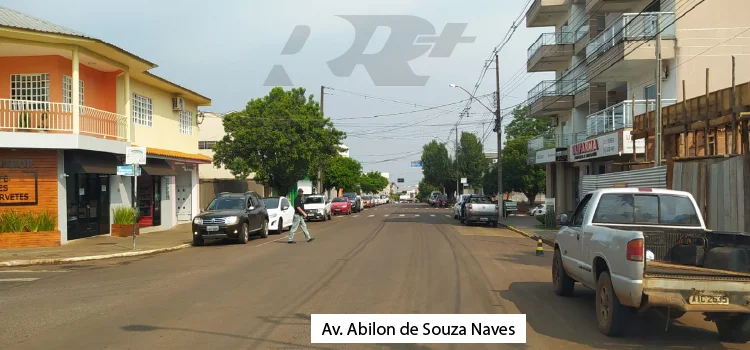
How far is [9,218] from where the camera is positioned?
18906 mm

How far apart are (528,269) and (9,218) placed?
1556cm

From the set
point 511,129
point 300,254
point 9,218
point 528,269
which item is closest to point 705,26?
point 528,269

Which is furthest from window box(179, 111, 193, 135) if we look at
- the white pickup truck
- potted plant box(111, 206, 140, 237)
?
the white pickup truck

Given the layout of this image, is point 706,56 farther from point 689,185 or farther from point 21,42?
point 21,42

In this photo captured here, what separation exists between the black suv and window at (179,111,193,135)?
952 cm

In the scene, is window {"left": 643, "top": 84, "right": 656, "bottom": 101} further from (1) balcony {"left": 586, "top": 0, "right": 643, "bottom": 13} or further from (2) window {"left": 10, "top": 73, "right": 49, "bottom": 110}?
(2) window {"left": 10, "top": 73, "right": 49, "bottom": 110}

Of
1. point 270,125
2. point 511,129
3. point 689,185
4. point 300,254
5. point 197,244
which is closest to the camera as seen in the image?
point 689,185

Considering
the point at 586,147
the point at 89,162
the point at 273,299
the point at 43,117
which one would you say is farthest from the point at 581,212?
the point at 586,147

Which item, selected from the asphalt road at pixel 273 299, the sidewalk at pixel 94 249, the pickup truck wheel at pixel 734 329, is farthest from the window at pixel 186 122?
the pickup truck wheel at pixel 734 329

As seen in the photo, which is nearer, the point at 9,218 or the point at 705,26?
the point at 9,218

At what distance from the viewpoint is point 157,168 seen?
2566cm

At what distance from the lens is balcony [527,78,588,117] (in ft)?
109
